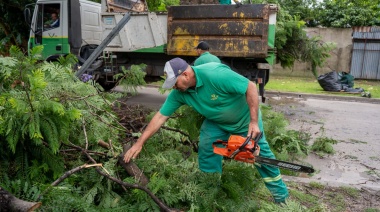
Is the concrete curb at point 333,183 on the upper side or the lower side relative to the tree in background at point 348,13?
lower

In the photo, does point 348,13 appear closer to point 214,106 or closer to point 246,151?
point 214,106

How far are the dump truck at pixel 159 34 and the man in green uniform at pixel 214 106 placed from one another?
4111mm

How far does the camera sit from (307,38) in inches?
352

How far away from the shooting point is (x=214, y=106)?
3.47 meters

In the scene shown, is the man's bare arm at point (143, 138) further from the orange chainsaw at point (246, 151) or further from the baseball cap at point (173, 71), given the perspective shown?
the orange chainsaw at point (246, 151)

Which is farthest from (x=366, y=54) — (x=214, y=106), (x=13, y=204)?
(x=13, y=204)

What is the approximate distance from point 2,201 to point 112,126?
1.80m

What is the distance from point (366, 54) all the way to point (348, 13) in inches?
151

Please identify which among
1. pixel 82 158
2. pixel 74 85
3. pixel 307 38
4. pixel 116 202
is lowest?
pixel 116 202

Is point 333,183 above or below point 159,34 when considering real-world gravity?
below

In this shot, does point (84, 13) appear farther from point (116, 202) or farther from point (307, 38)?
point (116, 202)

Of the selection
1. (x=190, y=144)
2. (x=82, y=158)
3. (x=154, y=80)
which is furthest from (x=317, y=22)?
(x=82, y=158)

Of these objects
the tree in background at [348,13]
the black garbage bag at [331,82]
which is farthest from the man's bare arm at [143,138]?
the tree in background at [348,13]

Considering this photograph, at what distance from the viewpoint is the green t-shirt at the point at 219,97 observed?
10.8 feet
